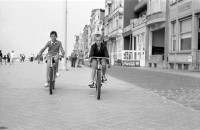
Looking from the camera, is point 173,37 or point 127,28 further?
point 127,28

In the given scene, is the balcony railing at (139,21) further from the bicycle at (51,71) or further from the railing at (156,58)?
the bicycle at (51,71)

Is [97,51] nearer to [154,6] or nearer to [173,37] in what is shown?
[173,37]

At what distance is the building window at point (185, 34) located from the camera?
25.0 m

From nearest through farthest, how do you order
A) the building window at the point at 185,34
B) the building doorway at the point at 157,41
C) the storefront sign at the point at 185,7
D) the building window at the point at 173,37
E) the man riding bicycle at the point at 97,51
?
the man riding bicycle at the point at 97,51, the storefront sign at the point at 185,7, the building window at the point at 185,34, the building window at the point at 173,37, the building doorway at the point at 157,41

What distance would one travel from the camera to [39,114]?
224 inches

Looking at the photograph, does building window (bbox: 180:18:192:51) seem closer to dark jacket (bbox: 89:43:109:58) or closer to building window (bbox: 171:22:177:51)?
building window (bbox: 171:22:177:51)

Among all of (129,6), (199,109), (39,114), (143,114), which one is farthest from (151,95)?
(129,6)

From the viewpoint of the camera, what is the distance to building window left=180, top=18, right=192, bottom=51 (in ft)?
82.2

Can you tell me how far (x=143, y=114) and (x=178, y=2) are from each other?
22713 mm

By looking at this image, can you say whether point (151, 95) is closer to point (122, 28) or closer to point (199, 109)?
point (199, 109)

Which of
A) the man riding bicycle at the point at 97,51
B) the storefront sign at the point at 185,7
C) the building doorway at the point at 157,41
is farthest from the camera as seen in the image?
the building doorway at the point at 157,41

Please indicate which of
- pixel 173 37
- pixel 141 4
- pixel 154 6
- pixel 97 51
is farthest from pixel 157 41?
pixel 97 51

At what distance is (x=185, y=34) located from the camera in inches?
1022

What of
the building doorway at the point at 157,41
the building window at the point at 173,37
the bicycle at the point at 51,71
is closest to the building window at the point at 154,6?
the building window at the point at 173,37
